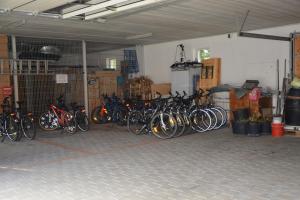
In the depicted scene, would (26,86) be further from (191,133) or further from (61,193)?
(61,193)

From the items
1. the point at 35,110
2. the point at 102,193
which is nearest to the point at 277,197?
the point at 102,193

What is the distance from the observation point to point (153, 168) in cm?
505

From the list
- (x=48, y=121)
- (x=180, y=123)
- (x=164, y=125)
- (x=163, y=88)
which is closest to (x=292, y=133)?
(x=180, y=123)

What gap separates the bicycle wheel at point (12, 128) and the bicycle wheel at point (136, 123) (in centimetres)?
251

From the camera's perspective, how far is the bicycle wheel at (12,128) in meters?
7.69

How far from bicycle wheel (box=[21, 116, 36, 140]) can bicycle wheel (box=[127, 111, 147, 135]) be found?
218cm

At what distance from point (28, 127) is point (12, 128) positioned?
34 centimetres

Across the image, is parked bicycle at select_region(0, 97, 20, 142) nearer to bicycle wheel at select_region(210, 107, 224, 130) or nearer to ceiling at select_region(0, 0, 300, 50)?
ceiling at select_region(0, 0, 300, 50)

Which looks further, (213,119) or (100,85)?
(100,85)

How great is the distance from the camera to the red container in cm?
737

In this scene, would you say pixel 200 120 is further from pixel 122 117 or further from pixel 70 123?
pixel 70 123

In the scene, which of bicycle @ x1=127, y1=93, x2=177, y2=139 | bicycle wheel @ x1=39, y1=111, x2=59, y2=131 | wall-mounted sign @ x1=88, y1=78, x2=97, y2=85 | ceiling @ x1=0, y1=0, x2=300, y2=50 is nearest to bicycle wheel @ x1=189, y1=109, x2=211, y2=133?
bicycle @ x1=127, y1=93, x2=177, y2=139

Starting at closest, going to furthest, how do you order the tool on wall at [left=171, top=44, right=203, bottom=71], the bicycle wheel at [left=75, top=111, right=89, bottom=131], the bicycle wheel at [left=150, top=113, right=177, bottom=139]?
the bicycle wheel at [left=150, top=113, right=177, bottom=139], the bicycle wheel at [left=75, top=111, right=89, bottom=131], the tool on wall at [left=171, top=44, right=203, bottom=71]

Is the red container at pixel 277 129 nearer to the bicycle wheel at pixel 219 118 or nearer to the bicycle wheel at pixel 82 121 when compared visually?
the bicycle wheel at pixel 219 118
